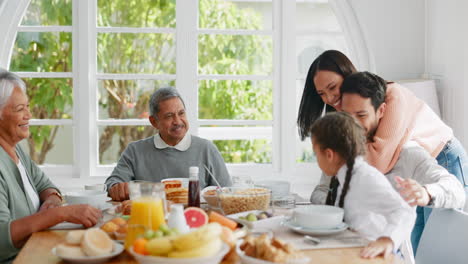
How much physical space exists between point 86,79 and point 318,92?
1769 millimetres

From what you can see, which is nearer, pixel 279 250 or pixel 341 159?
pixel 279 250

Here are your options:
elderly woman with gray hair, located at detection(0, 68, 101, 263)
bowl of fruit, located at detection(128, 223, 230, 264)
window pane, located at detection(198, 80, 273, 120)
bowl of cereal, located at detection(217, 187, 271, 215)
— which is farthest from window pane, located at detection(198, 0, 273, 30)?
bowl of fruit, located at detection(128, 223, 230, 264)

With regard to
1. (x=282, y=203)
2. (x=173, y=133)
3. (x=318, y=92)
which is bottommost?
(x=282, y=203)

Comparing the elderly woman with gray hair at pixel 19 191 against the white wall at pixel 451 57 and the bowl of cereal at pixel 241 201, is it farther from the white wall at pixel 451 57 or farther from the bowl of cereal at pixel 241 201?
the white wall at pixel 451 57

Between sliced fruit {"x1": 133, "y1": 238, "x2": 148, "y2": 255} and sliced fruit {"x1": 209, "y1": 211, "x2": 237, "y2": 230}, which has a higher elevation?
sliced fruit {"x1": 133, "y1": 238, "x2": 148, "y2": 255}

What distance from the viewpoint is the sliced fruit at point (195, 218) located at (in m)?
1.83

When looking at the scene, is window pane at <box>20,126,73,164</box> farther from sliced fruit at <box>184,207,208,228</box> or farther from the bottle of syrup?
sliced fruit at <box>184,207,208,228</box>

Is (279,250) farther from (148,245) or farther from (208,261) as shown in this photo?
(148,245)

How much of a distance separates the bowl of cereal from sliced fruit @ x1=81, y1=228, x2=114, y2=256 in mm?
553

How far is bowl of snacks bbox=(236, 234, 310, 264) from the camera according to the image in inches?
58.5

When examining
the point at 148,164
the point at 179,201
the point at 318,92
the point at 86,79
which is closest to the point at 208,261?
the point at 179,201

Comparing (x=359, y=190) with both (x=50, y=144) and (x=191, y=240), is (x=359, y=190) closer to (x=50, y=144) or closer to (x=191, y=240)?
(x=191, y=240)

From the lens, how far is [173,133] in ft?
10.0

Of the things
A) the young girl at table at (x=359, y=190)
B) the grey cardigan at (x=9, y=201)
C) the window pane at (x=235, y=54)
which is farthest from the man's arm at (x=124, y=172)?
the window pane at (x=235, y=54)
